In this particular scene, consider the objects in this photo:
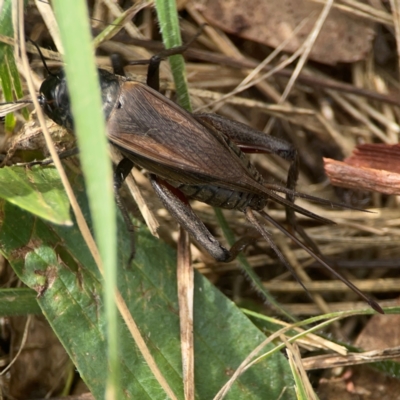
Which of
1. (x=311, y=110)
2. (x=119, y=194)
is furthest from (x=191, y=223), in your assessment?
(x=311, y=110)

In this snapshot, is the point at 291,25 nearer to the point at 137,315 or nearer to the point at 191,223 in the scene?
the point at 191,223

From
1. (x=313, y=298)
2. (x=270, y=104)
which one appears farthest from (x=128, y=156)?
(x=313, y=298)

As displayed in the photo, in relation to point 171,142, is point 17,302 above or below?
below

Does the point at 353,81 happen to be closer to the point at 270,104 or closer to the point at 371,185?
the point at 270,104

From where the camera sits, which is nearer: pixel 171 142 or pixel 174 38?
pixel 171 142

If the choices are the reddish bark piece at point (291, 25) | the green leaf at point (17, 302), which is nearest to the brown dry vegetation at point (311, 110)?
the reddish bark piece at point (291, 25)
